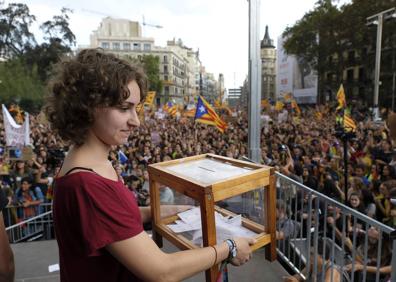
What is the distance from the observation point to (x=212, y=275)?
138 centimetres

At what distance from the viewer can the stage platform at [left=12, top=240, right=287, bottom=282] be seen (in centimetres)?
302

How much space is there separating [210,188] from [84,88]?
2.06 feet

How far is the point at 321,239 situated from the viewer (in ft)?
8.79

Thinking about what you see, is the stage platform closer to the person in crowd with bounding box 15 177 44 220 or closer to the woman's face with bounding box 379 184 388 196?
the person in crowd with bounding box 15 177 44 220

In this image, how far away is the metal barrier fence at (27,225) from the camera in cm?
523

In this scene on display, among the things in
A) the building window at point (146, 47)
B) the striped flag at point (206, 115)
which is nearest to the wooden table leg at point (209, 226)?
the striped flag at point (206, 115)

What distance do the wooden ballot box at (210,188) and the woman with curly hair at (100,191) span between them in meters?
0.17

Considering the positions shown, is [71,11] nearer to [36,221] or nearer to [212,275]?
[36,221]

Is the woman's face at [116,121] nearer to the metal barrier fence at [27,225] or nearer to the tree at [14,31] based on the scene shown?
the metal barrier fence at [27,225]

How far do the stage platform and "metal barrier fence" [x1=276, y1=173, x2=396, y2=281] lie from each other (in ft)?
0.62

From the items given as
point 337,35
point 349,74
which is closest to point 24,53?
point 337,35

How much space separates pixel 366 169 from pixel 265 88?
91.9 meters

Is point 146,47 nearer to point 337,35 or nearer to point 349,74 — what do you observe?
point 349,74

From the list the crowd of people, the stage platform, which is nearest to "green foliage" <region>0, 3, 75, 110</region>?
the crowd of people
